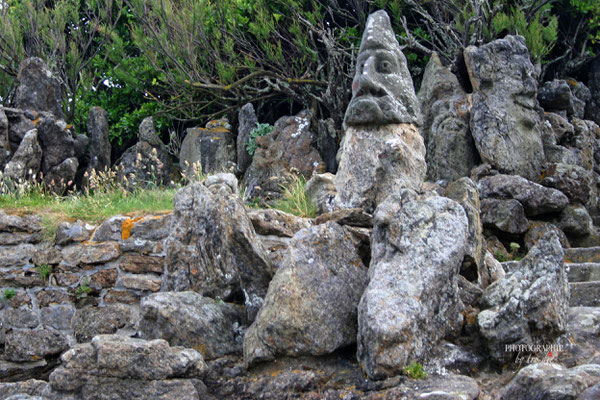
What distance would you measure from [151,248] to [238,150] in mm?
5101

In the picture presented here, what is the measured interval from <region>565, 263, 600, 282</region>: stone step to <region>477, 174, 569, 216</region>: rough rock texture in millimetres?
2090

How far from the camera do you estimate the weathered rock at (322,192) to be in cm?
702

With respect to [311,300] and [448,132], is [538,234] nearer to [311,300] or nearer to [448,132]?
[448,132]

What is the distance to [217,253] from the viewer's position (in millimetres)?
5500

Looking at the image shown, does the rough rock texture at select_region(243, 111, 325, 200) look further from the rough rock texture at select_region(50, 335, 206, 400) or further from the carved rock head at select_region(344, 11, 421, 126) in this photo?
the rough rock texture at select_region(50, 335, 206, 400)

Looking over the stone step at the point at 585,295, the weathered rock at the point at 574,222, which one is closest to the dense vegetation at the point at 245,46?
the weathered rock at the point at 574,222

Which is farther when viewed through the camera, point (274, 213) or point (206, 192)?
point (274, 213)

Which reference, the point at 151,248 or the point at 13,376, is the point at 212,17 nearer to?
the point at 151,248

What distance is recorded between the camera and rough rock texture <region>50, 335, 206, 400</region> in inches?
155

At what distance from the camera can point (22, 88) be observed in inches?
425

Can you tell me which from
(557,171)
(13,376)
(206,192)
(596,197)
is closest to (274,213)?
(206,192)

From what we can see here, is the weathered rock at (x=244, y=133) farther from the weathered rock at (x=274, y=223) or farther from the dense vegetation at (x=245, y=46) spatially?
the weathered rock at (x=274, y=223)

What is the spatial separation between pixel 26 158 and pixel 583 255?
25.1 ft

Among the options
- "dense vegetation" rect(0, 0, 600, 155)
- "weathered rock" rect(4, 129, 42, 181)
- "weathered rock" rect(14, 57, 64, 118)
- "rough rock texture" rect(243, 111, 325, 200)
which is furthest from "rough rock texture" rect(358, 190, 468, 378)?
"weathered rock" rect(14, 57, 64, 118)
